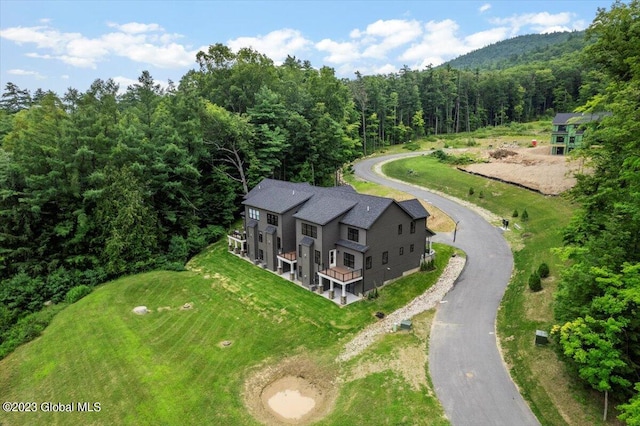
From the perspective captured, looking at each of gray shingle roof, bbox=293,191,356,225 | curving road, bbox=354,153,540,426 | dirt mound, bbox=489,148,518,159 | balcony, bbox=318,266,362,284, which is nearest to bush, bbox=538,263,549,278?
curving road, bbox=354,153,540,426

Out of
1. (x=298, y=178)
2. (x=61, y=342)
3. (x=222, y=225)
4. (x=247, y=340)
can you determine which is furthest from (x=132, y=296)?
(x=298, y=178)

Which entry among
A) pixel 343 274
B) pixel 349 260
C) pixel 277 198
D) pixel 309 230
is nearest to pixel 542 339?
pixel 343 274

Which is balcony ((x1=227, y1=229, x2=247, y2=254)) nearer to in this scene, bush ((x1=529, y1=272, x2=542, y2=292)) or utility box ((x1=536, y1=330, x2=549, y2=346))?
bush ((x1=529, y1=272, x2=542, y2=292))

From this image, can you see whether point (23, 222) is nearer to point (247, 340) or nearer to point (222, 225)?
point (222, 225)

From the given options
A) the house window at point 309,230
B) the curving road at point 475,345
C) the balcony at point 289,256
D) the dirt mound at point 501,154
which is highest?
the dirt mound at point 501,154

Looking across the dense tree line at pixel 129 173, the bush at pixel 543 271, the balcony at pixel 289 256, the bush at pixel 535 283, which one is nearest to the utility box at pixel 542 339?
the bush at pixel 535 283

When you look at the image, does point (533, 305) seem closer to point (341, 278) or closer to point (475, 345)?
point (475, 345)

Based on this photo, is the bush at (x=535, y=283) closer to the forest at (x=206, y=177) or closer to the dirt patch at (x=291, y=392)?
the forest at (x=206, y=177)
